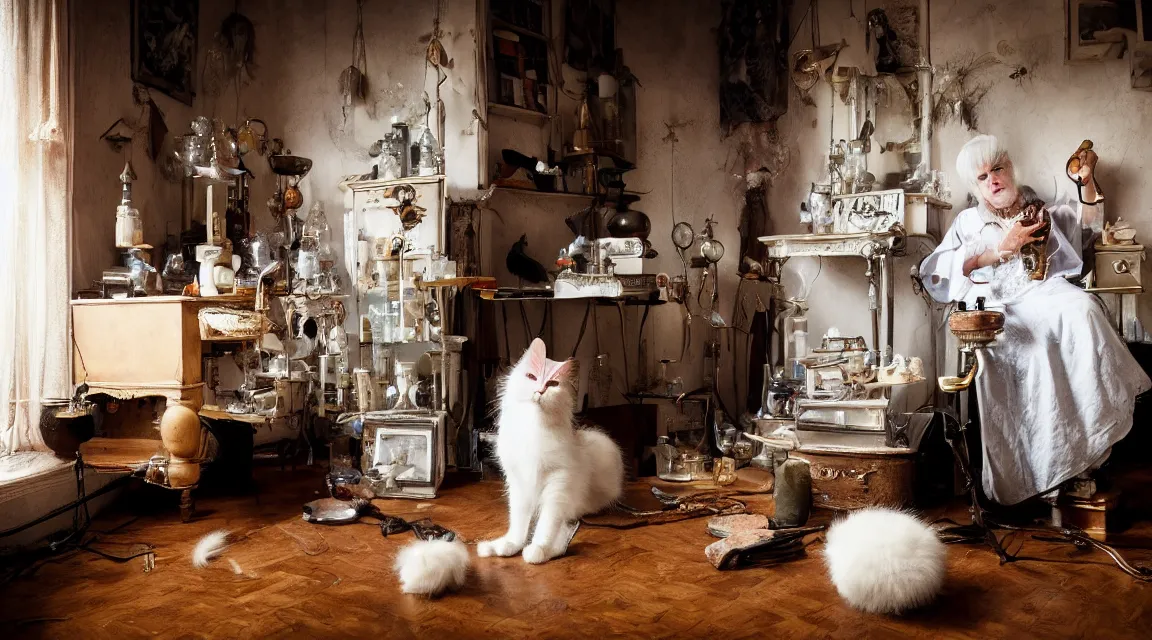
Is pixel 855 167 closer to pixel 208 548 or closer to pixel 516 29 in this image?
pixel 516 29

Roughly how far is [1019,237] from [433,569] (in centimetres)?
347

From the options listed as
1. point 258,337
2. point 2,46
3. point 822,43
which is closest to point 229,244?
point 258,337

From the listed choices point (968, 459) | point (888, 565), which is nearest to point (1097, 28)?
point (968, 459)

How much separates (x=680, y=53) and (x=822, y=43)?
1160 mm

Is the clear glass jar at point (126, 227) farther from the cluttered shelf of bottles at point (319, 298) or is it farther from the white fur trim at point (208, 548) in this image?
the white fur trim at point (208, 548)

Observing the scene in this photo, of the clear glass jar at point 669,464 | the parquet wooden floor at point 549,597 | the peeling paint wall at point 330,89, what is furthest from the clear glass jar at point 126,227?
the clear glass jar at point 669,464

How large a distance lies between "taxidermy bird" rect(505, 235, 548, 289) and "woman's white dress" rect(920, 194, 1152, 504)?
3008 millimetres

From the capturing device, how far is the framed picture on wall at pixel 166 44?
15.9 feet

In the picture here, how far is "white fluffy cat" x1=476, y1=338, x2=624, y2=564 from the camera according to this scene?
11.9ft

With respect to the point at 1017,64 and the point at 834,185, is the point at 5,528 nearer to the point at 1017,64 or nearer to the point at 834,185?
the point at 834,185

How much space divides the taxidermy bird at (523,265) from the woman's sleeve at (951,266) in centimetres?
261

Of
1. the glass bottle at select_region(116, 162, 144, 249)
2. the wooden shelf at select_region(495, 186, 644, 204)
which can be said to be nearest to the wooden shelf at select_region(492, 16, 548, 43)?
the wooden shelf at select_region(495, 186, 644, 204)

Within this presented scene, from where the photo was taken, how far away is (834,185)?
5715 millimetres

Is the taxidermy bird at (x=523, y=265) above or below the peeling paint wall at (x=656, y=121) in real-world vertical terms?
below
